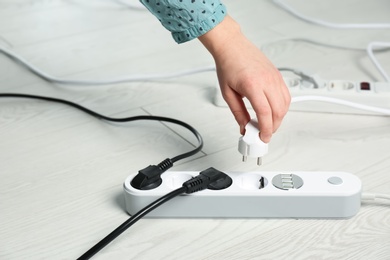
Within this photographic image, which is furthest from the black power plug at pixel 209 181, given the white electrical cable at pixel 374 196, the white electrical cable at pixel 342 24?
the white electrical cable at pixel 342 24

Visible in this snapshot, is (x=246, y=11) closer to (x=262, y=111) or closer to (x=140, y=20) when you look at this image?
(x=140, y=20)

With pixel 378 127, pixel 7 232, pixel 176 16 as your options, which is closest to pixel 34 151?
pixel 7 232

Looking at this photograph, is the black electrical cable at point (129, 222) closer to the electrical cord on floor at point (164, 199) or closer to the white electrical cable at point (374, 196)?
the electrical cord on floor at point (164, 199)

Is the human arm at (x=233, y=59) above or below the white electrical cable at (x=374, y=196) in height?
above

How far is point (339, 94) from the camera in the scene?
0.85 metres

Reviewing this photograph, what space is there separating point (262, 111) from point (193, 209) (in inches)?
5.0

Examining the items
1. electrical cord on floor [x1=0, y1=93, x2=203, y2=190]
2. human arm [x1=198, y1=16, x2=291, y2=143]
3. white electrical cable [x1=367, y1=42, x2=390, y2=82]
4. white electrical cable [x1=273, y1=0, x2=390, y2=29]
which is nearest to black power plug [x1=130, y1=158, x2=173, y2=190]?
electrical cord on floor [x1=0, y1=93, x2=203, y2=190]

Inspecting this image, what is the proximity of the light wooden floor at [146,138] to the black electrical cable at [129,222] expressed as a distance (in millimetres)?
17

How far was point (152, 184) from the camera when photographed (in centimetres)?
63

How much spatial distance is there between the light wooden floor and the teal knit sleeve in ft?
0.59

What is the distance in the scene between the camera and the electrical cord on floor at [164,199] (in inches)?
23.0


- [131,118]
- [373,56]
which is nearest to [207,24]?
[131,118]

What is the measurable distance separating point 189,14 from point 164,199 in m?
0.19

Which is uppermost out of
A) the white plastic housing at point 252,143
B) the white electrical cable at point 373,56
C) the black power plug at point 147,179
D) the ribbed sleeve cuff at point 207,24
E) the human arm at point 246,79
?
the ribbed sleeve cuff at point 207,24
